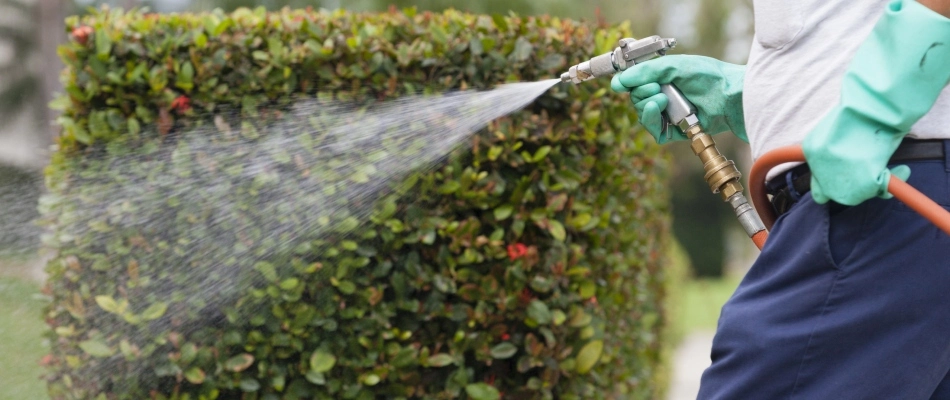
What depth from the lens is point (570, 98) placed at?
8.47ft

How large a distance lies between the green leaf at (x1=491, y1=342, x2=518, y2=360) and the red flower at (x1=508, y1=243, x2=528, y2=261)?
0.87 feet

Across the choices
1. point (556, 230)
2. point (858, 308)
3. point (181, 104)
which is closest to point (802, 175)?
point (858, 308)

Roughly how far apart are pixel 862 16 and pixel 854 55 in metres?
0.08

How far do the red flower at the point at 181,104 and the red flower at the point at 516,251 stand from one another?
3.36 ft

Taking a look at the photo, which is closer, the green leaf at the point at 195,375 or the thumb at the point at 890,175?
the thumb at the point at 890,175

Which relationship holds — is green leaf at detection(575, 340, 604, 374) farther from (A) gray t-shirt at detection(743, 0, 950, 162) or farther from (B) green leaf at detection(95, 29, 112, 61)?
(B) green leaf at detection(95, 29, 112, 61)

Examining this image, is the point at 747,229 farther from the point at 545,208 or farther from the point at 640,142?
the point at 640,142

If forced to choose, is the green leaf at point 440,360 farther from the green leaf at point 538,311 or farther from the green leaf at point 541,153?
the green leaf at point 541,153

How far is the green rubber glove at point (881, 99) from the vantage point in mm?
1270

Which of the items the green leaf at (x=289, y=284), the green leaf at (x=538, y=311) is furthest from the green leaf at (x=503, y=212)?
the green leaf at (x=289, y=284)

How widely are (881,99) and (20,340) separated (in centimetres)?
249

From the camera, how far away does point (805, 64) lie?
1.43 metres

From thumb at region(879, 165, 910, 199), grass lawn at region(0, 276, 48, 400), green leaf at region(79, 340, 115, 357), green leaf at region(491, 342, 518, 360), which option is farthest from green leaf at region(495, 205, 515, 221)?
grass lawn at region(0, 276, 48, 400)

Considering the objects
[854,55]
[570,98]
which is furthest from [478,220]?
[854,55]
